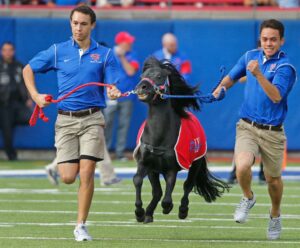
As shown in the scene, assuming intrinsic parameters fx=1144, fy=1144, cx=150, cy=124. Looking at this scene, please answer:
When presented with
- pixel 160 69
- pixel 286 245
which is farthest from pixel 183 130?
pixel 286 245

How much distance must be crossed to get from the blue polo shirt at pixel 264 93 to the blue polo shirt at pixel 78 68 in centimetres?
131

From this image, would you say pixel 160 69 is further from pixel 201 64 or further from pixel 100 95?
pixel 201 64

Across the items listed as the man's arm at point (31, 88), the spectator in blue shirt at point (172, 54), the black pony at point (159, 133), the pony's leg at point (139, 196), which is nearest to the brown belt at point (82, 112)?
the man's arm at point (31, 88)

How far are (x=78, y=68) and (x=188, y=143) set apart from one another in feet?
5.35

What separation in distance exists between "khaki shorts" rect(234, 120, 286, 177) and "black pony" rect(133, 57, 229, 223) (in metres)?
0.92

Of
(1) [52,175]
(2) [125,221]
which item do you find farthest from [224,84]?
(1) [52,175]

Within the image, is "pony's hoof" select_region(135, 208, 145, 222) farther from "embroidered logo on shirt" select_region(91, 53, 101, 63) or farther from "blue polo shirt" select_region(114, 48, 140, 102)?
"blue polo shirt" select_region(114, 48, 140, 102)

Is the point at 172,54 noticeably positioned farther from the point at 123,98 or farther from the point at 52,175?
the point at 52,175

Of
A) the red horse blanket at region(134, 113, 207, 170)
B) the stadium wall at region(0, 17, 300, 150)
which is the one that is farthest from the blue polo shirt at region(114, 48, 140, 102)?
the red horse blanket at region(134, 113, 207, 170)

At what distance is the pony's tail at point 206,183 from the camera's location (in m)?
12.7

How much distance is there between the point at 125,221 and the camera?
1269 cm

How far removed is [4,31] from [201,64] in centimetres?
385

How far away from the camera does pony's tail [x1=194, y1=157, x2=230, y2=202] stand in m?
12.7

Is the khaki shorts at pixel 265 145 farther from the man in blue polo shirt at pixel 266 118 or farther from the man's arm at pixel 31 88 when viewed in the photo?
the man's arm at pixel 31 88
